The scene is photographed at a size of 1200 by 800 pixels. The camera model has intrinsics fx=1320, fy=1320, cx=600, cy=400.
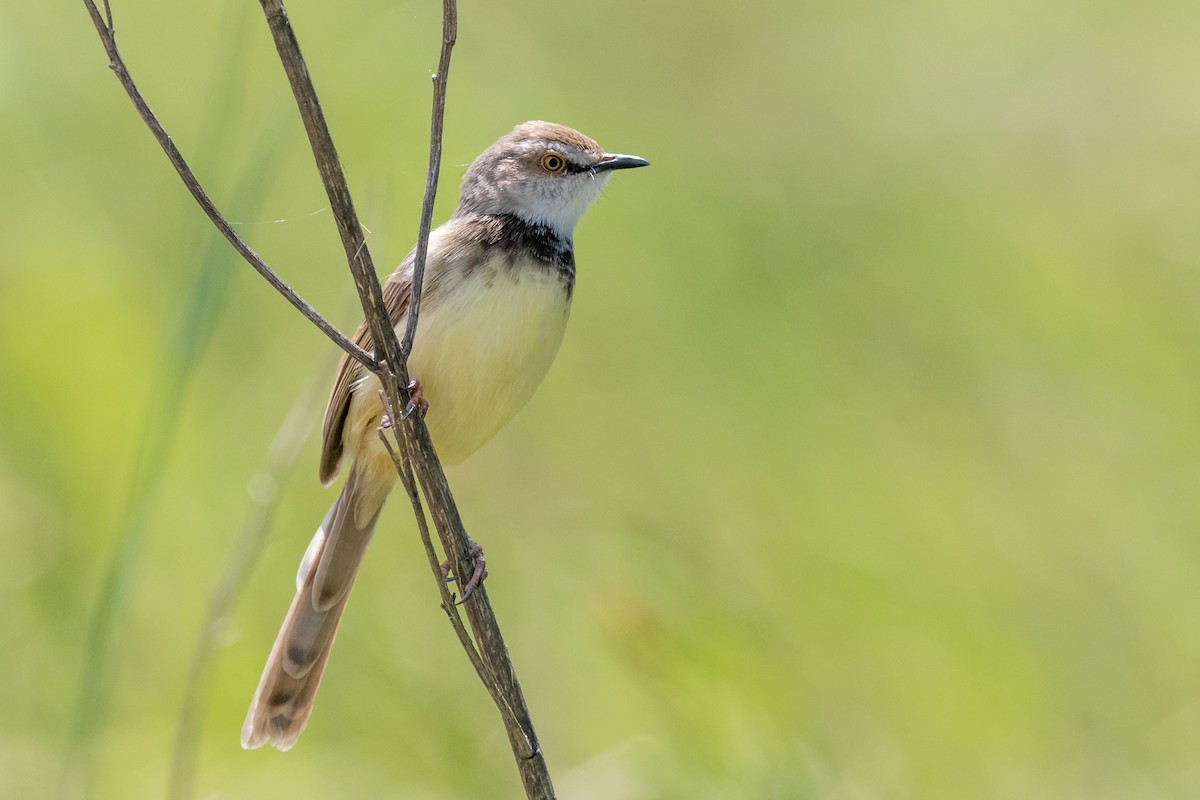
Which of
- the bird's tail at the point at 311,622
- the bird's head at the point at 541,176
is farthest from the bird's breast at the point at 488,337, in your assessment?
the bird's tail at the point at 311,622

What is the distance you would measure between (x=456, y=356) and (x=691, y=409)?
213 centimetres

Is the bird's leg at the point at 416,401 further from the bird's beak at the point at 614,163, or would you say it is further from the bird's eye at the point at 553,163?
the bird's beak at the point at 614,163

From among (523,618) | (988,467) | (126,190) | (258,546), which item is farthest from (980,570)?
(126,190)

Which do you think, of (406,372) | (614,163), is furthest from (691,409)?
(406,372)

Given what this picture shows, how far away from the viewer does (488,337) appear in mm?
3449

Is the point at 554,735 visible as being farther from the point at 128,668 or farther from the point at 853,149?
the point at 853,149

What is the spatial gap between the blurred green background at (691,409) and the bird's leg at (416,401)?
25 cm

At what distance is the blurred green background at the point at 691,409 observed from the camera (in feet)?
13.8

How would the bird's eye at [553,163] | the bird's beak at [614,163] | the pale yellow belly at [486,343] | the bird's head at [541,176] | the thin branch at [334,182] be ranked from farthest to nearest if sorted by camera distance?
the bird's beak at [614,163]
the bird's eye at [553,163]
the bird's head at [541,176]
the pale yellow belly at [486,343]
the thin branch at [334,182]

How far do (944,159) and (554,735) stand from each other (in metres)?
3.64

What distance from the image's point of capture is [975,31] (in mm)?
6957

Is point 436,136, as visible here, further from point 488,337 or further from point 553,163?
point 553,163

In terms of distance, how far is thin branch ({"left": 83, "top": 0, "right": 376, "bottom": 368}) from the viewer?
2.06 metres

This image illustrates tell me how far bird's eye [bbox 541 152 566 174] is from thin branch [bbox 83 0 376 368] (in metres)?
1.88
